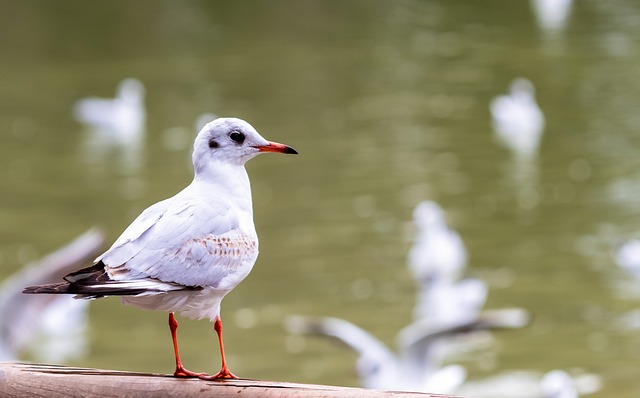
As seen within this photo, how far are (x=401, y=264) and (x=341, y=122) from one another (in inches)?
197

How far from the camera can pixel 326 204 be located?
1215 centimetres

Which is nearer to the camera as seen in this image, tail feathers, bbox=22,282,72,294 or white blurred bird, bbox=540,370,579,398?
tail feathers, bbox=22,282,72,294

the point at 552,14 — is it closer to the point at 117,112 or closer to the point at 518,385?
the point at 117,112

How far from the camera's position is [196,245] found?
247cm

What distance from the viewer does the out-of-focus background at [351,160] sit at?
365 inches

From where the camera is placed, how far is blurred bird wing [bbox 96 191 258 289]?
2.39 metres

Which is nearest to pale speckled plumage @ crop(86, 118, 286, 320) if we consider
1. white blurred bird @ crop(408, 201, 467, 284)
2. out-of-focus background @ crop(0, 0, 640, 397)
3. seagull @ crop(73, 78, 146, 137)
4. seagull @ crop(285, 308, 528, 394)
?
seagull @ crop(285, 308, 528, 394)

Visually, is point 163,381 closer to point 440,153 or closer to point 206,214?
point 206,214

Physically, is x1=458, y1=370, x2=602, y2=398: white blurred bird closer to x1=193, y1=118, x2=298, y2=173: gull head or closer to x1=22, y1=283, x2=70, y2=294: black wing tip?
x1=193, y1=118, x2=298, y2=173: gull head

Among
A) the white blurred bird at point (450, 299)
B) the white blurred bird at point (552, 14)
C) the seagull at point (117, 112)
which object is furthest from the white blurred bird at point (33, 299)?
the white blurred bird at point (552, 14)

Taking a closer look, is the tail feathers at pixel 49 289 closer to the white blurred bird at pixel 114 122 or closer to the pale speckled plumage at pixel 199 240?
the pale speckled plumage at pixel 199 240

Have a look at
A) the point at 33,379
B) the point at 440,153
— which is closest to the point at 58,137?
the point at 440,153

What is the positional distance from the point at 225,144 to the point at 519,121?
12.2 m

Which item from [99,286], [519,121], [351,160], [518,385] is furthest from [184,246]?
[519,121]
